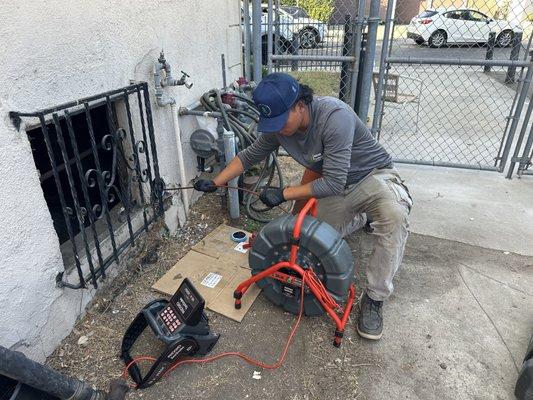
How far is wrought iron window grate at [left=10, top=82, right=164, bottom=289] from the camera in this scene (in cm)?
205

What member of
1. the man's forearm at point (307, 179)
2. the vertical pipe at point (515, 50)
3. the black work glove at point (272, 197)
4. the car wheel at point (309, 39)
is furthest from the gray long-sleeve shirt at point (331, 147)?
the car wheel at point (309, 39)

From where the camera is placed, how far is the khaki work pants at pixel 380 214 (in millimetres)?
2209

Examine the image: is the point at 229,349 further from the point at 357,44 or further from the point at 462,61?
the point at 462,61

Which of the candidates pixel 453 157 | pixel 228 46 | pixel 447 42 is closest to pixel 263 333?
pixel 228 46

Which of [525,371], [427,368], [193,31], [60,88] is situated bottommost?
[427,368]

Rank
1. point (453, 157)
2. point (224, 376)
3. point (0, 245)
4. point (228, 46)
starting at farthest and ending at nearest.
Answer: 1. point (453, 157)
2. point (228, 46)
3. point (224, 376)
4. point (0, 245)

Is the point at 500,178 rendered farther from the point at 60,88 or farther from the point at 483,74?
the point at 483,74

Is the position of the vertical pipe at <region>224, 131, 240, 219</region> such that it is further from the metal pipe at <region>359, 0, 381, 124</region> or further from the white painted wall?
the metal pipe at <region>359, 0, 381, 124</region>

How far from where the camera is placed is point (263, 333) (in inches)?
85.7

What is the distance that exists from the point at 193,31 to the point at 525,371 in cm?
312

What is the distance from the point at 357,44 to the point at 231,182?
5.92ft

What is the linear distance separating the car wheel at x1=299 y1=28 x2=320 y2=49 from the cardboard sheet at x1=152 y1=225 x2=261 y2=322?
224 inches

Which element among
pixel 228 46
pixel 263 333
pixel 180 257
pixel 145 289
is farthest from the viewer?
pixel 228 46

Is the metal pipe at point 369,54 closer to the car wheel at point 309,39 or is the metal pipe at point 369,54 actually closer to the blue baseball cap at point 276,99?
the blue baseball cap at point 276,99
